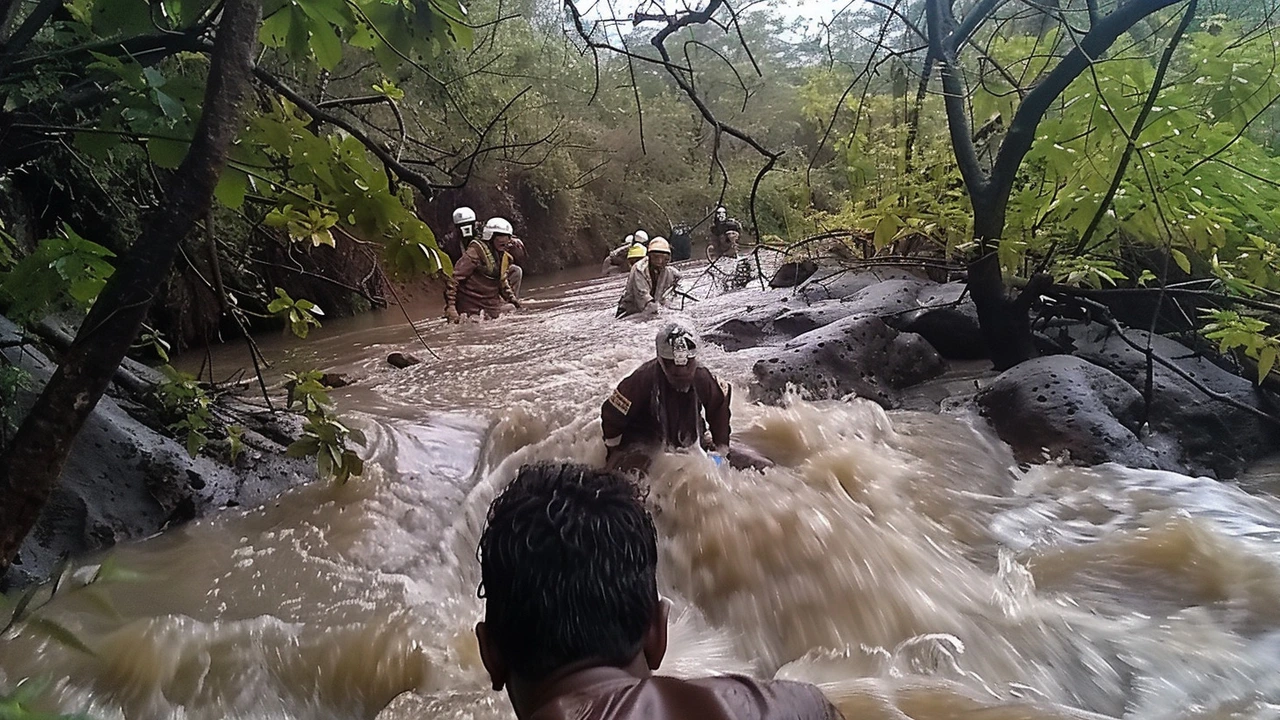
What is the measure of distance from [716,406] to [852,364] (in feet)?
6.33

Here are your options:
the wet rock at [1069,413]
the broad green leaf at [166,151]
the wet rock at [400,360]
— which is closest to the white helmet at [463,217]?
the wet rock at [400,360]

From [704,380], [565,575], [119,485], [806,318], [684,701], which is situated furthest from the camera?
[806,318]

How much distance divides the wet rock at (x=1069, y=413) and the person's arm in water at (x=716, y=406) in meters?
1.75

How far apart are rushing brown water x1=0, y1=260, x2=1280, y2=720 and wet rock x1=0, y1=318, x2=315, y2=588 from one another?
150mm

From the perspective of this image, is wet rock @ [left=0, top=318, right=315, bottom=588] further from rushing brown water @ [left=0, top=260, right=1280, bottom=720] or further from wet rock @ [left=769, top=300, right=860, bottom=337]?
wet rock @ [left=769, top=300, right=860, bottom=337]

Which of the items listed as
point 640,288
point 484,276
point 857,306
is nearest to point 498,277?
point 484,276

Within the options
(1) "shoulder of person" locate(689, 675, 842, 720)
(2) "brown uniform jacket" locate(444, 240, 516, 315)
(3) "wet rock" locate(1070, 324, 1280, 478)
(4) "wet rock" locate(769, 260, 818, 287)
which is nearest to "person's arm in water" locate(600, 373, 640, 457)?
(3) "wet rock" locate(1070, 324, 1280, 478)

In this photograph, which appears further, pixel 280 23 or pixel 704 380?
pixel 704 380

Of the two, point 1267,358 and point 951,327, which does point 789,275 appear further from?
point 1267,358

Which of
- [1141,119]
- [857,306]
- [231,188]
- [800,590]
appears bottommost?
[800,590]

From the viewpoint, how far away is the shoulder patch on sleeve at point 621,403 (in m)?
4.50

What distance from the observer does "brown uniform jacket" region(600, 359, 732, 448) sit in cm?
448

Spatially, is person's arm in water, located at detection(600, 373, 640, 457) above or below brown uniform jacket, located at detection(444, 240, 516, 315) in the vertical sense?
below

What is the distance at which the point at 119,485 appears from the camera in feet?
11.8
